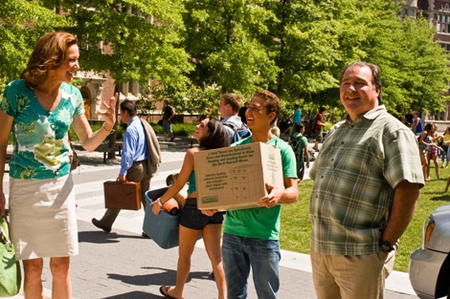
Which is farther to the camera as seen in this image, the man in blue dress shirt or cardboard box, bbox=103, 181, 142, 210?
the man in blue dress shirt

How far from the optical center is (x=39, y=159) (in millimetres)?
4527

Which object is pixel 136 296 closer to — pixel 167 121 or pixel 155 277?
pixel 155 277

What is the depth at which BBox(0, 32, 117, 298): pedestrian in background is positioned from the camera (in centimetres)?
451

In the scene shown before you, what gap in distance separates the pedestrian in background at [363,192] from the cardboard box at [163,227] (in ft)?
9.78

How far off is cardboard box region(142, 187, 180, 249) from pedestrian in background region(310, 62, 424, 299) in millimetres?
2981

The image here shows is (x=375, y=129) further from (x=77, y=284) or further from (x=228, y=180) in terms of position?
(x=77, y=284)

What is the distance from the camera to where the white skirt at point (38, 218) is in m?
4.51

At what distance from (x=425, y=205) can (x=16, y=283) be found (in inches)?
491

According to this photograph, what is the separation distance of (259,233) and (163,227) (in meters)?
2.24

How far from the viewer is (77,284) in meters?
7.48

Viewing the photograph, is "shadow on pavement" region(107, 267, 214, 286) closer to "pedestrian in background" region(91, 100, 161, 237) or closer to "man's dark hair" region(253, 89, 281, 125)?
"pedestrian in background" region(91, 100, 161, 237)

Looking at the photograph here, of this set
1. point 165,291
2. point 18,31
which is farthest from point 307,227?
point 18,31

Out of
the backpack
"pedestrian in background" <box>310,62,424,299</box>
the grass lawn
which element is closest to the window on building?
the grass lawn

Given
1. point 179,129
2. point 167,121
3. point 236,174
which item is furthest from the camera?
point 179,129
